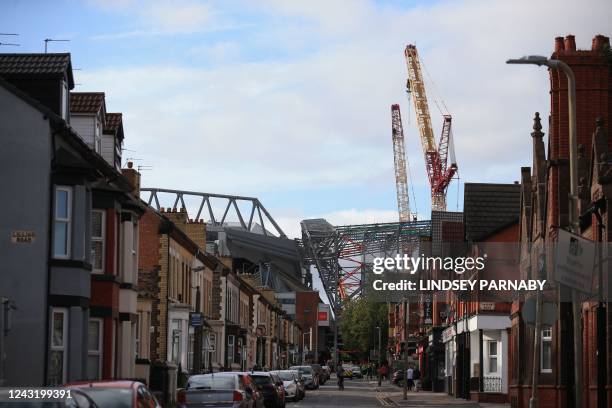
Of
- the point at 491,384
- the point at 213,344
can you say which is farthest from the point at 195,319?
the point at 213,344

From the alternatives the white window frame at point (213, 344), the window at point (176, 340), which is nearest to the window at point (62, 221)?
the window at point (176, 340)

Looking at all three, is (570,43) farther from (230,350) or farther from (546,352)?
(230,350)

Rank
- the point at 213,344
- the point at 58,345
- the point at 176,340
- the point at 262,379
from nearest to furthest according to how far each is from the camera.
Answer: the point at 58,345 → the point at 262,379 → the point at 176,340 → the point at 213,344

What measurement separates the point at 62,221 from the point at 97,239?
378 centimetres

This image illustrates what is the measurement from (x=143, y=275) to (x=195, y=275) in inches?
484

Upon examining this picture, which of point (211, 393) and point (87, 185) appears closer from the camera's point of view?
point (211, 393)

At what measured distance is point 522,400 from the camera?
45.0m

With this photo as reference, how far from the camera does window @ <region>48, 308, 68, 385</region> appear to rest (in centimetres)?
3216

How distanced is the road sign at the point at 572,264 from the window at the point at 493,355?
1429 inches

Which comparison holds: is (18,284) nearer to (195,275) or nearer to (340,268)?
(195,275)

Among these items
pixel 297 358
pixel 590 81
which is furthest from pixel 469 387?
pixel 297 358

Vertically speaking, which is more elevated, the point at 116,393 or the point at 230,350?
the point at 230,350

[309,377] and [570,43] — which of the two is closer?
[570,43]

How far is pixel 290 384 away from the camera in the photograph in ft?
185
